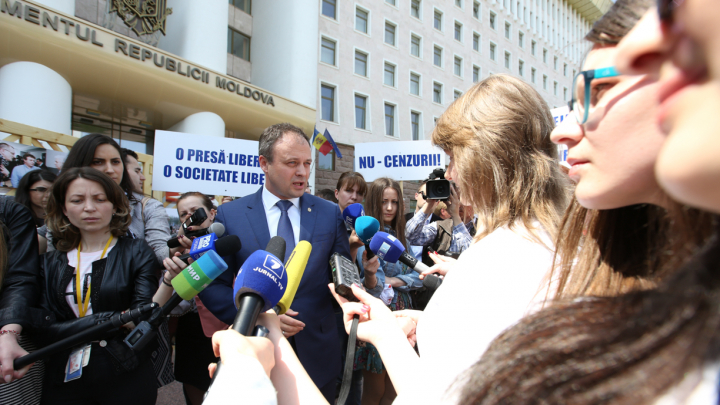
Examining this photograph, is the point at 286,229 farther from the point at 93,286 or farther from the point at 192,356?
the point at 192,356

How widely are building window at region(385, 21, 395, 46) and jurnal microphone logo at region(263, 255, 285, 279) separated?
57.9 feet

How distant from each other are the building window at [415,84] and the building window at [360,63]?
283 centimetres

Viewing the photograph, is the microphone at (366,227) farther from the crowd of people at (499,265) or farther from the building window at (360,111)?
the building window at (360,111)

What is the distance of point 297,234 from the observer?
2291mm

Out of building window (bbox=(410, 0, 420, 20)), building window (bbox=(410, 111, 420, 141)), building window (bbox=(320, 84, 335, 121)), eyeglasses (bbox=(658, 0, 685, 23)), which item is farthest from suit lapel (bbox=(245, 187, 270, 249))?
building window (bbox=(410, 0, 420, 20))

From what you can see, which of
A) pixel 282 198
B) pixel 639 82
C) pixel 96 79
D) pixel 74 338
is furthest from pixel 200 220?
pixel 96 79

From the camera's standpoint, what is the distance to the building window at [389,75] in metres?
16.9

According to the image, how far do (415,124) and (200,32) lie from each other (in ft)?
36.0

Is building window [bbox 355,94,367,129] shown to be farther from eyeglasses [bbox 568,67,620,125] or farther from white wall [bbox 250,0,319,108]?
eyeglasses [bbox 568,67,620,125]

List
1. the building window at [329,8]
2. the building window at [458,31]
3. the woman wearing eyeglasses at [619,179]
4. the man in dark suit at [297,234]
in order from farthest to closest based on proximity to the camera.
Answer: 1. the building window at [458,31]
2. the building window at [329,8]
3. the man in dark suit at [297,234]
4. the woman wearing eyeglasses at [619,179]

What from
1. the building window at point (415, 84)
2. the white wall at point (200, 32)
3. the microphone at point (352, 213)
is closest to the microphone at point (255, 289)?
the microphone at point (352, 213)

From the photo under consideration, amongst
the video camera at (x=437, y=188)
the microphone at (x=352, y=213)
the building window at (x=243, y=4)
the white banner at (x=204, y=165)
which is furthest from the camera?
the building window at (x=243, y=4)

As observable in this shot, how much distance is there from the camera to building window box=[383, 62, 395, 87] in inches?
665

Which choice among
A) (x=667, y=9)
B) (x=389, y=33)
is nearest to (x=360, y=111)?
(x=389, y=33)
